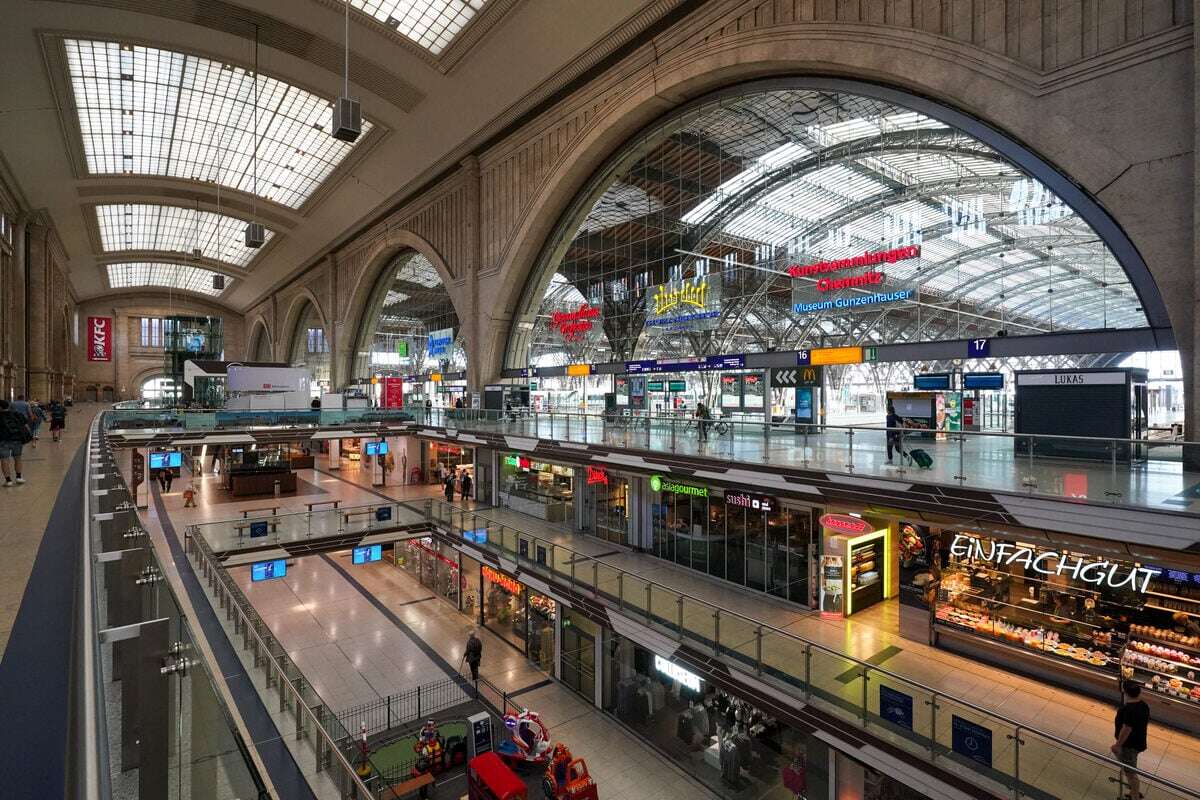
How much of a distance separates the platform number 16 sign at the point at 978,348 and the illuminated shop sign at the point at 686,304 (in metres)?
7.42

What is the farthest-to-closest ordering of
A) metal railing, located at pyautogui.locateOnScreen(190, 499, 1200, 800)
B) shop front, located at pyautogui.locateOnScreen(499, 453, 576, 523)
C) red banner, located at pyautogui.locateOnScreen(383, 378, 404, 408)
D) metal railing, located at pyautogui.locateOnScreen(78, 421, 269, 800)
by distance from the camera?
red banner, located at pyautogui.locateOnScreen(383, 378, 404, 408)
shop front, located at pyautogui.locateOnScreen(499, 453, 576, 523)
metal railing, located at pyautogui.locateOnScreen(190, 499, 1200, 800)
metal railing, located at pyautogui.locateOnScreen(78, 421, 269, 800)

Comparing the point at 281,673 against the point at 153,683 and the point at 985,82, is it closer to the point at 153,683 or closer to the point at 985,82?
the point at 153,683

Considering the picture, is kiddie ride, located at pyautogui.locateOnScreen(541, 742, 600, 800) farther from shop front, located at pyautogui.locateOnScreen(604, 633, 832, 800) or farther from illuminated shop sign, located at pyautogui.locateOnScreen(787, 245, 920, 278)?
illuminated shop sign, located at pyautogui.locateOnScreen(787, 245, 920, 278)

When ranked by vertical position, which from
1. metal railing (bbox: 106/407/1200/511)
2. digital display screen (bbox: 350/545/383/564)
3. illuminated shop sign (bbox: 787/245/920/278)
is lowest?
digital display screen (bbox: 350/545/383/564)

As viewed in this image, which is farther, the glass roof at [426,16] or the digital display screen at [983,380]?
the glass roof at [426,16]

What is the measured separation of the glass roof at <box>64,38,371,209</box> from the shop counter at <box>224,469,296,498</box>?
44.6 ft

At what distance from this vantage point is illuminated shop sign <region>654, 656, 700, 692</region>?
1149cm

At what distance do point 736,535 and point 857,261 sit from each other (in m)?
7.42

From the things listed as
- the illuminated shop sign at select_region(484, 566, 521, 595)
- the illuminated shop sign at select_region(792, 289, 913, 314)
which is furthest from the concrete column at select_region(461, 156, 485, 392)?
the illuminated shop sign at select_region(792, 289, 913, 314)

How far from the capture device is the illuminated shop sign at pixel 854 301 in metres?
13.8

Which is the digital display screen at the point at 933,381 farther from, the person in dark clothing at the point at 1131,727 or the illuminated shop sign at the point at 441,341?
the illuminated shop sign at the point at 441,341

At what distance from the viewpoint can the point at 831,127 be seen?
1522cm

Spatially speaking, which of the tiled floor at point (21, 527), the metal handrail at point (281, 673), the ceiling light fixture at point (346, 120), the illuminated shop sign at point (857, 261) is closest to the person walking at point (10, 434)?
the tiled floor at point (21, 527)

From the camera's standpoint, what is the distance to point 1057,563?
978 cm
